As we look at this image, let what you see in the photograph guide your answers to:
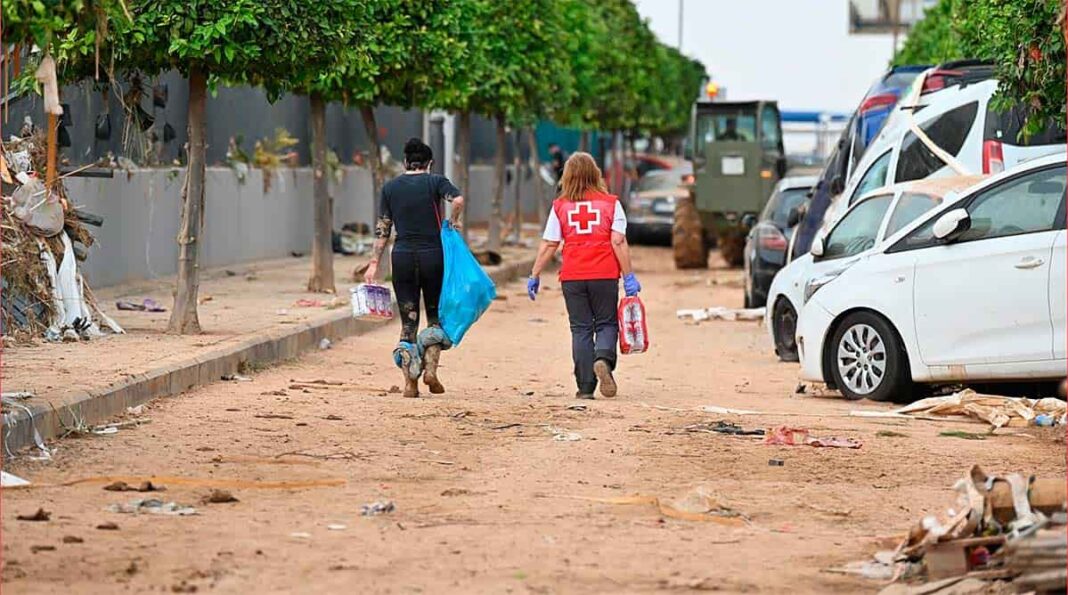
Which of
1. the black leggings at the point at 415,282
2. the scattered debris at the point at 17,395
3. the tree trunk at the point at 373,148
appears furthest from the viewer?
the tree trunk at the point at 373,148

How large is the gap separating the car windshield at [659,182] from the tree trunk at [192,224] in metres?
25.9

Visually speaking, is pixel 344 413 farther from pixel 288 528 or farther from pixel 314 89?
pixel 314 89

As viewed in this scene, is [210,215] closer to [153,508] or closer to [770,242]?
[770,242]

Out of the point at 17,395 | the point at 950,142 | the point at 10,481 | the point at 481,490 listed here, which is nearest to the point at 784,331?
the point at 950,142

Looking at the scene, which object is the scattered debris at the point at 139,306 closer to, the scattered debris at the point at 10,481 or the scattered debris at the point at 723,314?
the scattered debris at the point at 723,314

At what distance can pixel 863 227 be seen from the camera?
16906mm

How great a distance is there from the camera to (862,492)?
991 centimetres

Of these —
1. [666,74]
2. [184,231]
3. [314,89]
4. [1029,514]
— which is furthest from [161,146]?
[666,74]

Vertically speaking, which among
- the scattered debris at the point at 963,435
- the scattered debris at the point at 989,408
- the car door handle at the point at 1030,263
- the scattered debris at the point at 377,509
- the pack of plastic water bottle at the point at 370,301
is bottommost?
the scattered debris at the point at 963,435

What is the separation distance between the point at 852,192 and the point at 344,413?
27.6ft

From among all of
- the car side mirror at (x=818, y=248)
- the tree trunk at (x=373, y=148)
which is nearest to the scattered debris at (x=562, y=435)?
the car side mirror at (x=818, y=248)

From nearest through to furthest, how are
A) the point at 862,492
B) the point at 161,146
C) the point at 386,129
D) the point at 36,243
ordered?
the point at 862,492, the point at 36,243, the point at 161,146, the point at 386,129

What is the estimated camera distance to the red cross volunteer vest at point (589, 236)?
47.6 feet

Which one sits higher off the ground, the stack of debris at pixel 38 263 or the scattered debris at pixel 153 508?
the stack of debris at pixel 38 263
